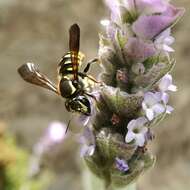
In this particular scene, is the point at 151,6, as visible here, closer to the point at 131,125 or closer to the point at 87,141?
the point at 131,125

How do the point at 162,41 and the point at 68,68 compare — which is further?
the point at 68,68

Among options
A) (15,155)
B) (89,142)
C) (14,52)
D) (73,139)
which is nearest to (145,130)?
(89,142)

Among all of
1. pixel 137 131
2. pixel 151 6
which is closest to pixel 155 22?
pixel 151 6

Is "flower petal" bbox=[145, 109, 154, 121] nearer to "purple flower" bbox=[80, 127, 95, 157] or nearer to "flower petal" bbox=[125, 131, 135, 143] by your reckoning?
"flower petal" bbox=[125, 131, 135, 143]

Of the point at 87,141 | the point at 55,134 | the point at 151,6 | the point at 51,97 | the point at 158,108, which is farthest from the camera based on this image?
the point at 51,97

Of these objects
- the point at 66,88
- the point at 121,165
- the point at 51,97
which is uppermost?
the point at 66,88

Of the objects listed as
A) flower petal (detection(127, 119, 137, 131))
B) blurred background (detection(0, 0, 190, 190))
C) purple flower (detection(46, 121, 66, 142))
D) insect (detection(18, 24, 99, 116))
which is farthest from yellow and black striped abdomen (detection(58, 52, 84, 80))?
blurred background (detection(0, 0, 190, 190))

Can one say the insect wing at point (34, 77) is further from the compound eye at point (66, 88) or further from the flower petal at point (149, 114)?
the flower petal at point (149, 114)
